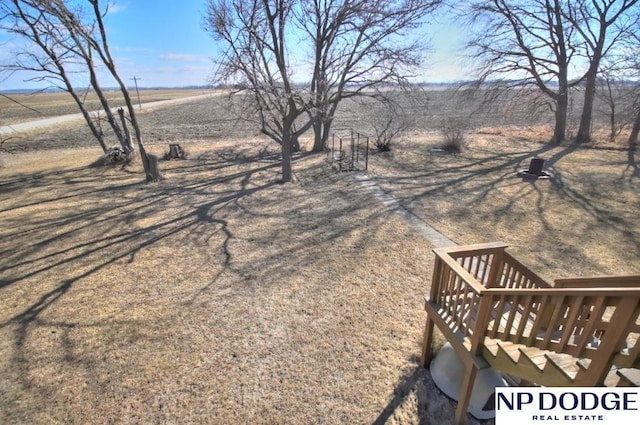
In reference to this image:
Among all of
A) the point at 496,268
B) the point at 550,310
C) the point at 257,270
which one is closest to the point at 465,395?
the point at 550,310

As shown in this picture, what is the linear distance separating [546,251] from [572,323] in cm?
411

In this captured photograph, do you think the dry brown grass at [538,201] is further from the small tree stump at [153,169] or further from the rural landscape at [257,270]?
the small tree stump at [153,169]

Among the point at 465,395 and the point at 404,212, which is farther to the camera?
the point at 404,212

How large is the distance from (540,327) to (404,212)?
465 cm

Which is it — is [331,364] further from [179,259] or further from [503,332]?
[179,259]

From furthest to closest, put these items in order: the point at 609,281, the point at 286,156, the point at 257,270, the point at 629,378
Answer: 1. the point at 286,156
2. the point at 257,270
3. the point at 609,281
4. the point at 629,378

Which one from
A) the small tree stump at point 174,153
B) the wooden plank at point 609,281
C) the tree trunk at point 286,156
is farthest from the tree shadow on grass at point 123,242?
the wooden plank at point 609,281

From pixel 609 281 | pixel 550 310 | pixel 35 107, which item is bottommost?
pixel 550 310

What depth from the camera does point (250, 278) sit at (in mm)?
4512

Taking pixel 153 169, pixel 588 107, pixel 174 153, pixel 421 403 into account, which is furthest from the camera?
pixel 588 107

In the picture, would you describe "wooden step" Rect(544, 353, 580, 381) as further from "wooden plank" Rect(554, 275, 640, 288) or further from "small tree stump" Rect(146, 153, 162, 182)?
"small tree stump" Rect(146, 153, 162, 182)

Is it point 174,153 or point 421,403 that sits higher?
point 174,153

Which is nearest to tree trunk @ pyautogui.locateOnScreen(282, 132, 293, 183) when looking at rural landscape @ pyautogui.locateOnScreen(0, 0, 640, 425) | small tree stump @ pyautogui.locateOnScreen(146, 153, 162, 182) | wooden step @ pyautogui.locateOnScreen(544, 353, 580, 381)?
rural landscape @ pyautogui.locateOnScreen(0, 0, 640, 425)

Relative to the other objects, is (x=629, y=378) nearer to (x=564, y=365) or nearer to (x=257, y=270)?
(x=564, y=365)
